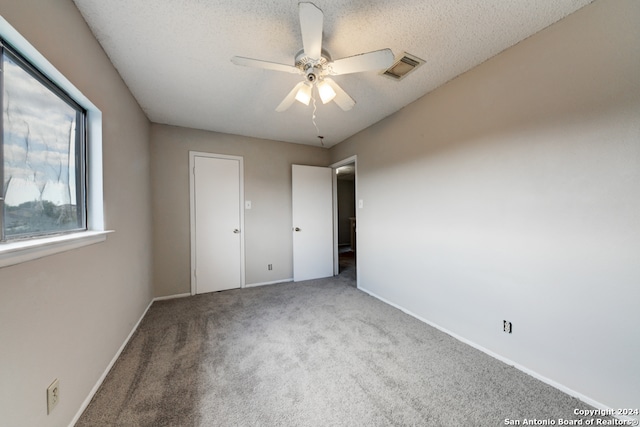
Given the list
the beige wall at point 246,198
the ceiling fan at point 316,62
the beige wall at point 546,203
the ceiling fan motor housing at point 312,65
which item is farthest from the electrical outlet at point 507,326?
the beige wall at point 246,198

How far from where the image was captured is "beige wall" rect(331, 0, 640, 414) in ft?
4.17

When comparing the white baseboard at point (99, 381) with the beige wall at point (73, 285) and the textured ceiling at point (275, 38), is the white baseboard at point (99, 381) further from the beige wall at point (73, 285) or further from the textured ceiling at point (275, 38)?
the textured ceiling at point (275, 38)

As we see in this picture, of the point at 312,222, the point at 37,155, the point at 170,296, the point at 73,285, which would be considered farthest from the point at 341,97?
the point at 170,296

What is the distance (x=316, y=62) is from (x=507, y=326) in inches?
96.8

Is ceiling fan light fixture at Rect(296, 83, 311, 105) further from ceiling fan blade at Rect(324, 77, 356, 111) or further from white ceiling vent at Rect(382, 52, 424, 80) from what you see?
white ceiling vent at Rect(382, 52, 424, 80)

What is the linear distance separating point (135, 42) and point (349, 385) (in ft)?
9.50

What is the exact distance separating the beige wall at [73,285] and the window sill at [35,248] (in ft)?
0.19

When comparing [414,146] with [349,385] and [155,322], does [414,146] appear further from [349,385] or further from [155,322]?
[155,322]

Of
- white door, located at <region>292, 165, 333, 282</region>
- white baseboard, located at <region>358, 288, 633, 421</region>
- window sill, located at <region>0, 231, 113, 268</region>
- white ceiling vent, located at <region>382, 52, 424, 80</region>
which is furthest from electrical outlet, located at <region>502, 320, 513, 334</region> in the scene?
window sill, located at <region>0, 231, 113, 268</region>

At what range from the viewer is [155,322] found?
2439 mm

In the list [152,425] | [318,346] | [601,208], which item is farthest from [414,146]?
[152,425]

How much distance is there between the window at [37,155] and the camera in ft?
3.13

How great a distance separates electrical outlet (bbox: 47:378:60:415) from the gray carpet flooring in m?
0.30

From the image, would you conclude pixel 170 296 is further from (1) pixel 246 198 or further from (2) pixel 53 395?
(2) pixel 53 395
